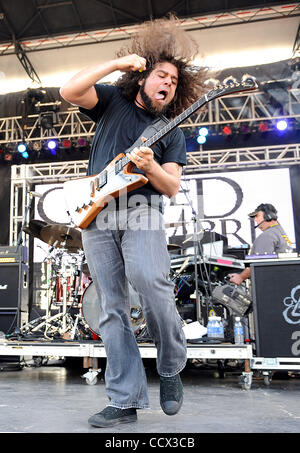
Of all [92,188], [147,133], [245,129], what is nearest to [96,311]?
[92,188]

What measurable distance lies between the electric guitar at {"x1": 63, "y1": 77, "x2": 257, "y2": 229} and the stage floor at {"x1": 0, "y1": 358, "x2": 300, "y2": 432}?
90cm

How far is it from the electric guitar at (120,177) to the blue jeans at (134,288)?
7 centimetres

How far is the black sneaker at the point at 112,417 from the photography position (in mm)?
1704

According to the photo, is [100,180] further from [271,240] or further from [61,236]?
[271,240]

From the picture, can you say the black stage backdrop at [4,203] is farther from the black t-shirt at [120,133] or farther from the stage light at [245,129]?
the black t-shirt at [120,133]

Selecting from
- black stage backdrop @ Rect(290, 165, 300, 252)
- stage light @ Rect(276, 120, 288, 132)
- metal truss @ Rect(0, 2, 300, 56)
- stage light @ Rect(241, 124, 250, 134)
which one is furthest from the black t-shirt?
stage light @ Rect(241, 124, 250, 134)

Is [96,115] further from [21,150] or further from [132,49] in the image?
[21,150]

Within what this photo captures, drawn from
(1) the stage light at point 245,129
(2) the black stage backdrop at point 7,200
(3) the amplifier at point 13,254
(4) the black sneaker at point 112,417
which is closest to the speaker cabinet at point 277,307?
(4) the black sneaker at point 112,417

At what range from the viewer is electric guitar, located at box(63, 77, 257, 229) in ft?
6.17

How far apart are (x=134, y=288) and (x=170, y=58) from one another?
3.75ft

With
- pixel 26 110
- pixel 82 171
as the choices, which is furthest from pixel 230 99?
pixel 26 110

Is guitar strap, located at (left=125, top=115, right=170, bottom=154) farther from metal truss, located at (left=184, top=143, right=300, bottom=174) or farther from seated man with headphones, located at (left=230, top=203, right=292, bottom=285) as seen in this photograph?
metal truss, located at (left=184, top=143, right=300, bottom=174)

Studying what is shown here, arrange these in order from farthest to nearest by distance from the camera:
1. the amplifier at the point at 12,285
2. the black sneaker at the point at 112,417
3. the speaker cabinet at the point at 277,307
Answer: the amplifier at the point at 12,285
the speaker cabinet at the point at 277,307
the black sneaker at the point at 112,417

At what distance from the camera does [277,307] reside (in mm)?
3408
